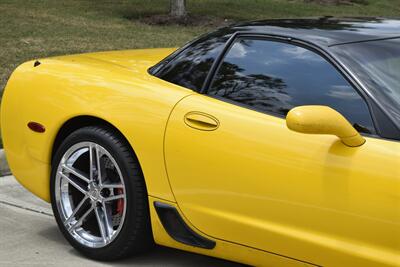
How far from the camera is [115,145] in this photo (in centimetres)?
384

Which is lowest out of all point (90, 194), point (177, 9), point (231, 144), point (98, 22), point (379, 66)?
point (98, 22)

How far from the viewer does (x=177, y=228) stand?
145 inches

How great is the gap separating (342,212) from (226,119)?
0.78 m

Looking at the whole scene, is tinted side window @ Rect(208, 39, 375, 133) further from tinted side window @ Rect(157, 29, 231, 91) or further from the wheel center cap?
the wheel center cap

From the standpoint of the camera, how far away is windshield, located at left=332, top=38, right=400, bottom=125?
3127mm

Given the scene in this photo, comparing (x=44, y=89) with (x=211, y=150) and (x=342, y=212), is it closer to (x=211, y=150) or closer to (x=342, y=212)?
(x=211, y=150)

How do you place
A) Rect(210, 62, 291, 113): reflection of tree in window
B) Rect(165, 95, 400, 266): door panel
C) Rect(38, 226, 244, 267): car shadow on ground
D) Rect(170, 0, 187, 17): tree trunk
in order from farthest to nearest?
Rect(170, 0, 187, 17): tree trunk, Rect(38, 226, 244, 267): car shadow on ground, Rect(210, 62, 291, 113): reflection of tree in window, Rect(165, 95, 400, 266): door panel

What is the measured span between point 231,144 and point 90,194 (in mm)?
1142

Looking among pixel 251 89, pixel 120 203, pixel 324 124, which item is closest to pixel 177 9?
pixel 120 203

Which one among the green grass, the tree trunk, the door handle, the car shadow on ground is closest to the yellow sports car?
the door handle

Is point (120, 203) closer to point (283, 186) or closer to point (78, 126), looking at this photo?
point (78, 126)

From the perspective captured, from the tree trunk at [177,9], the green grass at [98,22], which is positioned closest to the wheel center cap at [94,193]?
the green grass at [98,22]

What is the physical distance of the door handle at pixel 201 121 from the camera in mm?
3467

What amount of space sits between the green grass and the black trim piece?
5.04 metres
